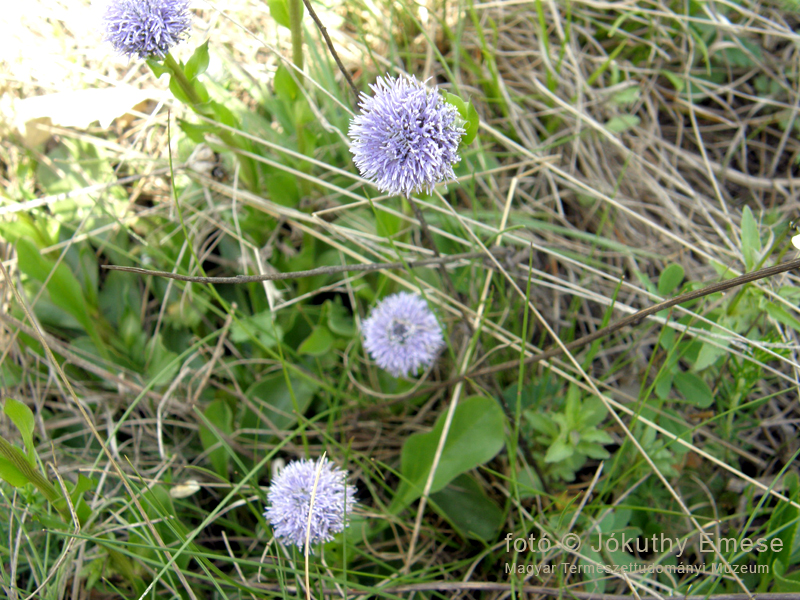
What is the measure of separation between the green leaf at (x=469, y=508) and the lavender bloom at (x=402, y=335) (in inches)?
15.0

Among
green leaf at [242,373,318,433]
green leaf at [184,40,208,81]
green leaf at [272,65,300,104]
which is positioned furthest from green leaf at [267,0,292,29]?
green leaf at [242,373,318,433]

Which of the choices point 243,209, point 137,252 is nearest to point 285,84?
point 243,209

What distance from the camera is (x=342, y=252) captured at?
1775mm

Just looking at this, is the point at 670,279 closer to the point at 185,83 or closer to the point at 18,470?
the point at 185,83

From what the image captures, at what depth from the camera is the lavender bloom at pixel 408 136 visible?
3.25ft

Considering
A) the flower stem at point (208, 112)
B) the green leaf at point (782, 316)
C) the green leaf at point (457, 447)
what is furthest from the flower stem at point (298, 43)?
the green leaf at point (782, 316)

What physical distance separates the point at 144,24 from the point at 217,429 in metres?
1.08

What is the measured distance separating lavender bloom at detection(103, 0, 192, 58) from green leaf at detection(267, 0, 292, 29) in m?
0.24

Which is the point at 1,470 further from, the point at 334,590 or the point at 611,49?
the point at 611,49

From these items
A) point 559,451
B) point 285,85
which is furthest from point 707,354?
point 285,85

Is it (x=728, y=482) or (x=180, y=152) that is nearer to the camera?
(x=728, y=482)

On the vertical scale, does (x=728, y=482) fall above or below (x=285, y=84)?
below

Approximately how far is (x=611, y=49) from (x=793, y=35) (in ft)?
2.00

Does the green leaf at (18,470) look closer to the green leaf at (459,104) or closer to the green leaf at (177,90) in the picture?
the green leaf at (177,90)
